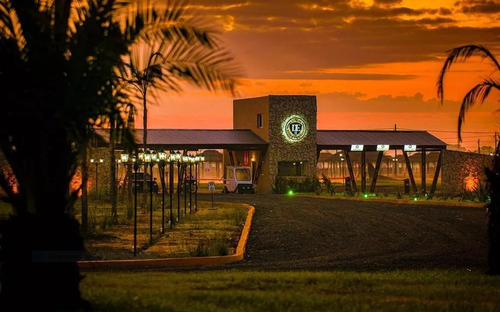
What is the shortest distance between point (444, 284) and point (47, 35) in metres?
7.60

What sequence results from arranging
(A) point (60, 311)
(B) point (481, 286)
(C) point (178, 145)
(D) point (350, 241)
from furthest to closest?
(C) point (178, 145), (D) point (350, 241), (B) point (481, 286), (A) point (60, 311)

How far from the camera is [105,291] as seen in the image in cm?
1341

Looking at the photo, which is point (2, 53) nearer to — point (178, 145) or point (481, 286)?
point (481, 286)

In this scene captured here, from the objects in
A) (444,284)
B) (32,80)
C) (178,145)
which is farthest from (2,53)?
(178,145)

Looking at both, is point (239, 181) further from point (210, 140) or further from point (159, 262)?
point (159, 262)

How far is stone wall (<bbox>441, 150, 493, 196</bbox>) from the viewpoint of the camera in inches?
2271

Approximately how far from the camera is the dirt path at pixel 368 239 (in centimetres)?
1978

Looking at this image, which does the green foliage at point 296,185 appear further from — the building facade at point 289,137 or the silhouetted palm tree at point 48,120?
the silhouetted palm tree at point 48,120

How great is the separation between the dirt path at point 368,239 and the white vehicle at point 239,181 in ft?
80.6

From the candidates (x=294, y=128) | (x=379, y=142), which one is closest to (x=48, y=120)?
(x=294, y=128)

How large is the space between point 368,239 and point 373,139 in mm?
46533

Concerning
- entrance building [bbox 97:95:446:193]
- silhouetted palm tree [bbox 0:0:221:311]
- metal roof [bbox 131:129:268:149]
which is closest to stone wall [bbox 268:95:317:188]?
entrance building [bbox 97:95:446:193]

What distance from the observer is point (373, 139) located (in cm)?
7131

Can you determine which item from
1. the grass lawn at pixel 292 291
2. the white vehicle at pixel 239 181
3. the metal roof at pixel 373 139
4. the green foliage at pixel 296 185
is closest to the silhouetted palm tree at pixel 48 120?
the grass lawn at pixel 292 291
